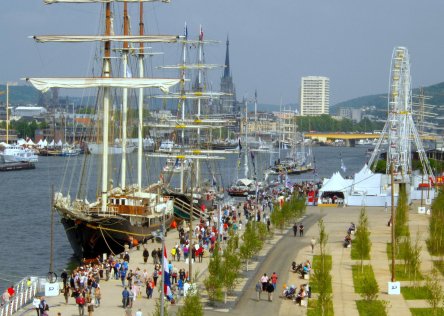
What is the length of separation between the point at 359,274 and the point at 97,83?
20868 mm

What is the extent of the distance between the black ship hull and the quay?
1424mm

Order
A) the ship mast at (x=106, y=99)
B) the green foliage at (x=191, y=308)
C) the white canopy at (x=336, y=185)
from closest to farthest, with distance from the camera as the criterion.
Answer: the green foliage at (x=191, y=308) → the ship mast at (x=106, y=99) → the white canopy at (x=336, y=185)

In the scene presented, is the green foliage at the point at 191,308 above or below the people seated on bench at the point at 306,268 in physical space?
above

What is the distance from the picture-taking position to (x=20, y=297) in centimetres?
3522

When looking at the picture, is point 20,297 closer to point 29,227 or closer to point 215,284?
point 215,284

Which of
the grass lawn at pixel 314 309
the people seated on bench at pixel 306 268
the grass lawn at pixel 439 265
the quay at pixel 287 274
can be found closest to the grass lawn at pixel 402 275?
the quay at pixel 287 274

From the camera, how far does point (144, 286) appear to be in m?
37.6

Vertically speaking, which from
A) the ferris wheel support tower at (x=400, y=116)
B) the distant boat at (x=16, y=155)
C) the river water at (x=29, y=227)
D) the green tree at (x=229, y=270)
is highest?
the ferris wheel support tower at (x=400, y=116)

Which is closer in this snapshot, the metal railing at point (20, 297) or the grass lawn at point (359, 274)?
the metal railing at point (20, 297)

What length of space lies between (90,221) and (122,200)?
12.5 feet

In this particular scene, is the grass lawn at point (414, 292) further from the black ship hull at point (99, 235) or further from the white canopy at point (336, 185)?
the white canopy at point (336, 185)

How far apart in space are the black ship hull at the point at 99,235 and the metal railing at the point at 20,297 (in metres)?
11.4

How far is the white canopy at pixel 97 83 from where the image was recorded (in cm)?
5516

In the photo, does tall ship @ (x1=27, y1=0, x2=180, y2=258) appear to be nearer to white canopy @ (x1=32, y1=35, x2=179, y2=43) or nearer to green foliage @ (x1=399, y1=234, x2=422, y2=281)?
white canopy @ (x1=32, y1=35, x2=179, y2=43)
